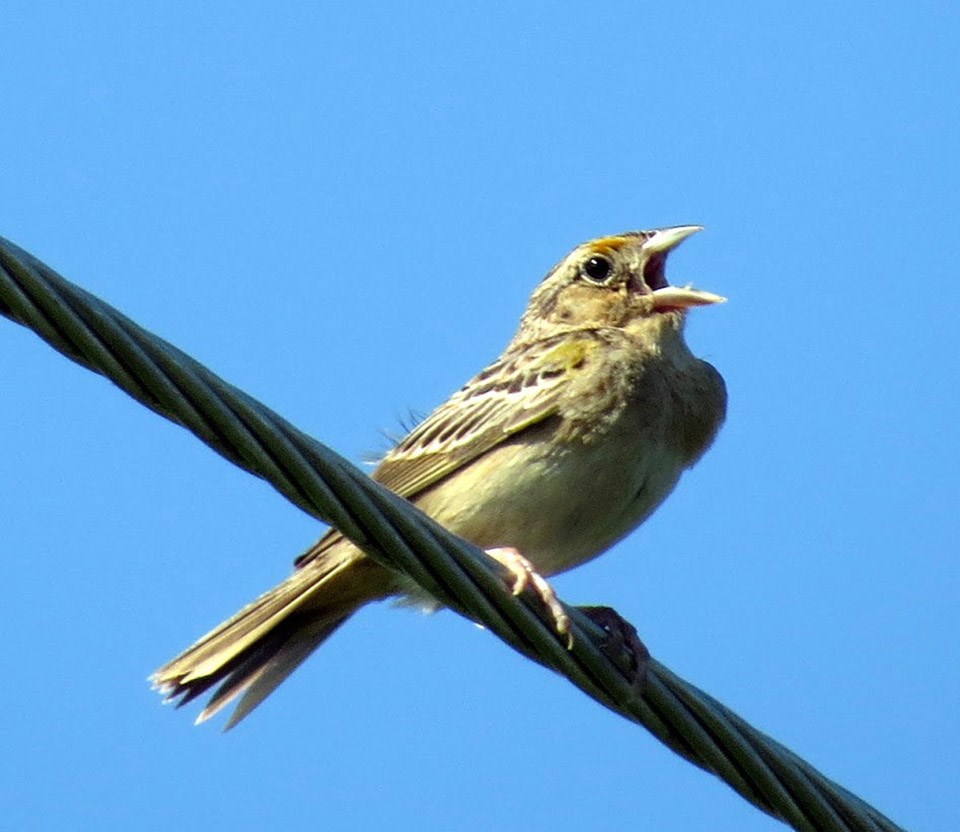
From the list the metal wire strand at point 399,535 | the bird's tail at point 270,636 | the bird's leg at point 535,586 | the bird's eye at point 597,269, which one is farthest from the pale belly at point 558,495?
the metal wire strand at point 399,535

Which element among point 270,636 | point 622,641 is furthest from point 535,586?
point 270,636

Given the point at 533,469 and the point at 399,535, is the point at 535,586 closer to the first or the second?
the point at 399,535

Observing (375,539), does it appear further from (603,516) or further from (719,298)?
(719,298)

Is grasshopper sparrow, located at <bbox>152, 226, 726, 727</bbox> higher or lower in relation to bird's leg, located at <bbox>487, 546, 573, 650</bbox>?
higher

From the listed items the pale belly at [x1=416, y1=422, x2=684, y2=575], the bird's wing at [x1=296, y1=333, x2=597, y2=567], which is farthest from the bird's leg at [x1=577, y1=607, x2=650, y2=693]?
the bird's wing at [x1=296, y1=333, x2=597, y2=567]

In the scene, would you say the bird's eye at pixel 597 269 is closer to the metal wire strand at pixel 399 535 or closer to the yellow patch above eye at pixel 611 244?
the yellow patch above eye at pixel 611 244

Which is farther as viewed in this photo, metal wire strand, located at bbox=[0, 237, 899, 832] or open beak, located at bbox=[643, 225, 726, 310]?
open beak, located at bbox=[643, 225, 726, 310]

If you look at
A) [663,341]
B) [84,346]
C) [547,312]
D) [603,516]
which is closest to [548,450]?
[603,516]

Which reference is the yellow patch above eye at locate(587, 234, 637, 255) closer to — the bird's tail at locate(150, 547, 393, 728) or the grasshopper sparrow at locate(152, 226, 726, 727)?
the grasshopper sparrow at locate(152, 226, 726, 727)

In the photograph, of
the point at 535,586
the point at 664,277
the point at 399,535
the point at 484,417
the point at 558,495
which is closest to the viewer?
the point at 399,535
